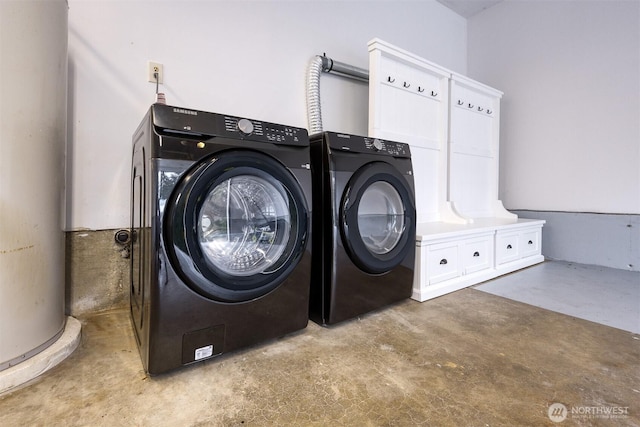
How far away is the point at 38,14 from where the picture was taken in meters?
1.13

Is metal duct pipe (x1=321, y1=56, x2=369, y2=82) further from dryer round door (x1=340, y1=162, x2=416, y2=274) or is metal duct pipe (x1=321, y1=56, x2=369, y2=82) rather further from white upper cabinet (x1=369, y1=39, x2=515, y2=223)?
dryer round door (x1=340, y1=162, x2=416, y2=274)

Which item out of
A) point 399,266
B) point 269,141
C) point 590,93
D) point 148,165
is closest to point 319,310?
point 399,266

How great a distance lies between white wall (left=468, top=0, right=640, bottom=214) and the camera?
8.71 feet

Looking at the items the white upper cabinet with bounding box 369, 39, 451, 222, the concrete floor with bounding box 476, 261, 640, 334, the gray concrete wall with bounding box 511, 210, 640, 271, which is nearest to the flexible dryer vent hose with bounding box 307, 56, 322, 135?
the white upper cabinet with bounding box 369, 39, 451, 222

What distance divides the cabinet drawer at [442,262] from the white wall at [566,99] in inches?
66.9

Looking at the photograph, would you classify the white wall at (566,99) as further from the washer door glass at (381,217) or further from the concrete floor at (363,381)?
the washer door glass at (381,217)

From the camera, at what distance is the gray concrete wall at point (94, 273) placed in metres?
1.62

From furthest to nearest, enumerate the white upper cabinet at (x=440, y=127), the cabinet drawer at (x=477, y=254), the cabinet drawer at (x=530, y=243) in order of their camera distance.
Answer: the cabinet drawer at (x=530, y=243), the white upper cabinet at (x=440, y=127), the cabinet drawer at (x=477, y=254)

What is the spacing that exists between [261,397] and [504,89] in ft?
12.6

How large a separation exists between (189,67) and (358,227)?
4.66ft

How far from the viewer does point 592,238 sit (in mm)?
2811

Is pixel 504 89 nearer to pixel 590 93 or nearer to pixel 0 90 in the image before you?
pixel 590 93

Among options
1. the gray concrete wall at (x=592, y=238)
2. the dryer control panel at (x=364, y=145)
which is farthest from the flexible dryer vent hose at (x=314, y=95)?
the gray concrete wall at (x=592, y=238)

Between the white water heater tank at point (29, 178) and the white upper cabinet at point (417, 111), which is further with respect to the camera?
the white upper cabinet at point (417, 111)
